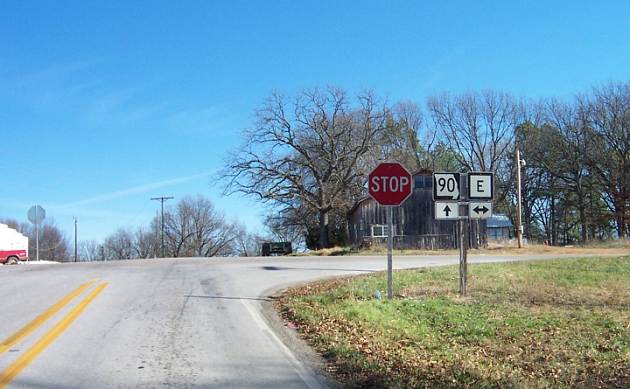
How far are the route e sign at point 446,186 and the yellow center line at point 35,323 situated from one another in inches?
326

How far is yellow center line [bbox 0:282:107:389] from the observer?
6.90 meters

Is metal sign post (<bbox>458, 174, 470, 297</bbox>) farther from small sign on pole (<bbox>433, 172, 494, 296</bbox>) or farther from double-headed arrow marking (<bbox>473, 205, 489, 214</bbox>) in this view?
double-headed arrow marking (<bbox>473, 205, 489, 214</bbox>)

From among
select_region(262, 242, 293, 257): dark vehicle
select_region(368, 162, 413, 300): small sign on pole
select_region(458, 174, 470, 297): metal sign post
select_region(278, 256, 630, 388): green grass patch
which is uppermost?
select_region(368, 162, 413, 300): small sign on pole

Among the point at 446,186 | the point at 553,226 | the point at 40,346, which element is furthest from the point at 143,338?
the point at 553,226

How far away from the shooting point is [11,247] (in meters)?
41.5

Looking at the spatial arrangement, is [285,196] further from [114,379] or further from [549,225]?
[114,379]

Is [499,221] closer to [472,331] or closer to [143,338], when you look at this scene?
[472,331]

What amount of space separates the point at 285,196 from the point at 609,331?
42061 millimetres

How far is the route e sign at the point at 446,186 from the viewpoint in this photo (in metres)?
13.1

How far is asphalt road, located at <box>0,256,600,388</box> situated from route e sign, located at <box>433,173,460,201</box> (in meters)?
4.71

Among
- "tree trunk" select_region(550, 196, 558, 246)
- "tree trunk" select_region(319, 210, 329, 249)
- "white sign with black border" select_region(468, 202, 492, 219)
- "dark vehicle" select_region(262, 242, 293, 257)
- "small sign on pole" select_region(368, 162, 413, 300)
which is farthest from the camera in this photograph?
"tree trunk" select_region(550, 196, 558, 246)

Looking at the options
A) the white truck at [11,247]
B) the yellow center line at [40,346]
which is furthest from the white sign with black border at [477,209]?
the white truck at [11,247]

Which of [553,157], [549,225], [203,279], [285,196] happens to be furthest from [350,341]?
[549,225]

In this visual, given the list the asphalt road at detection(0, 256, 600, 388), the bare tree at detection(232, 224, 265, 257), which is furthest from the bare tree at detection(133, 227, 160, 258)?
the asphalt road at detection(0, 256, 600, 388)
